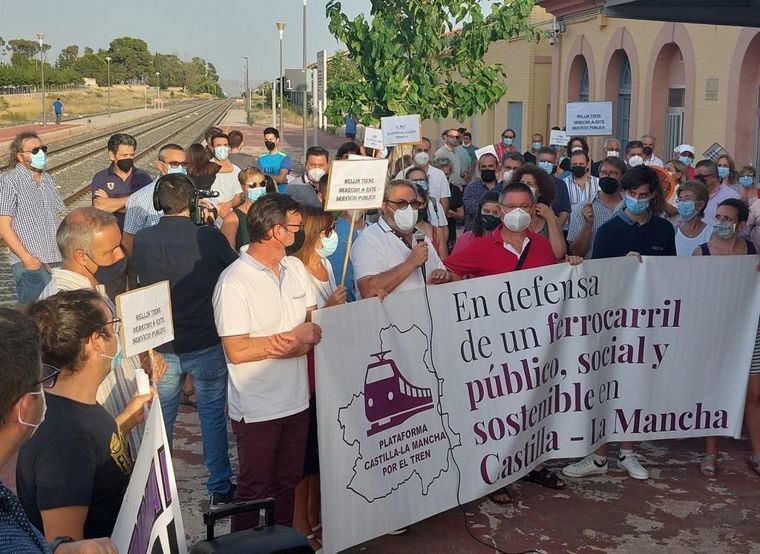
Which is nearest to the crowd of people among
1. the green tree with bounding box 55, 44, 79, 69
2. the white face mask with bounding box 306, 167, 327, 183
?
the white face mask with bounding box 306, 167, 327, 183

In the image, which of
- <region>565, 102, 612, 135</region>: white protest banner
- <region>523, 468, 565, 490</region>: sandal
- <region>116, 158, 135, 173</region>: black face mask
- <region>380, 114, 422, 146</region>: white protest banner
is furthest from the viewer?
<region>565, 102, 612, 135</region>: white protest banner

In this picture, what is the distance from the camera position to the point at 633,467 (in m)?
6.14

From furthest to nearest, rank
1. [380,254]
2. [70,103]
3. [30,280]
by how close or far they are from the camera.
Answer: [70,103] < [30,280] < [380,254]

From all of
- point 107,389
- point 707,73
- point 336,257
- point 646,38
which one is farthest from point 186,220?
point 646,38

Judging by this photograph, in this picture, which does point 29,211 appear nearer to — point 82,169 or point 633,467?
point 633,467

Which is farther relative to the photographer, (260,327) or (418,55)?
(418,55)

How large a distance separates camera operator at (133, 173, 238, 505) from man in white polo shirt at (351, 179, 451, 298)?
2.84 feet

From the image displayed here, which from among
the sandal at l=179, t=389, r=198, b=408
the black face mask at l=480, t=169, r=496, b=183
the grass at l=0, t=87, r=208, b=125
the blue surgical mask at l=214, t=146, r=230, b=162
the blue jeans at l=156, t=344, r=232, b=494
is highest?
the grass at l=0, t=87, r=208, b=125

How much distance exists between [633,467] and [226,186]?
4.69m

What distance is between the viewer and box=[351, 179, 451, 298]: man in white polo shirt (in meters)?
5.20

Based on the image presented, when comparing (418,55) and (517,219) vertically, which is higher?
(418,55)

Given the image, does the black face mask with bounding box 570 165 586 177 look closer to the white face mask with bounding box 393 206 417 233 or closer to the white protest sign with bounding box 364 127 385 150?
the white protest sign with bounding box 364 127 385 150

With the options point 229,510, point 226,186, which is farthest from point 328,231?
point 226,186

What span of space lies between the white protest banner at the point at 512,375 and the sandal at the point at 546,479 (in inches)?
7.9
